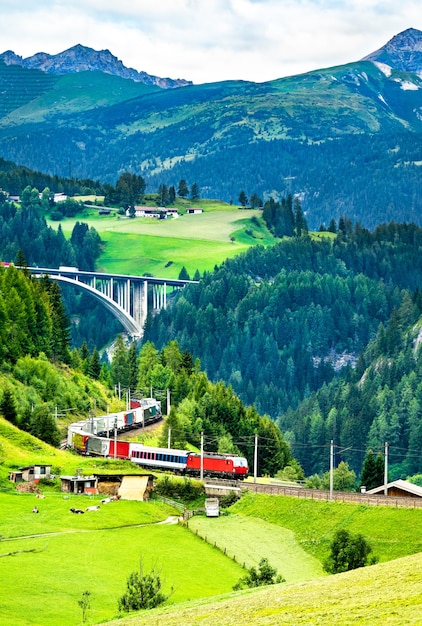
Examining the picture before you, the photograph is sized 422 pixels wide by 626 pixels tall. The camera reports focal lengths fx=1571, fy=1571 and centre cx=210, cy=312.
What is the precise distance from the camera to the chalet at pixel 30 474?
4215 inches

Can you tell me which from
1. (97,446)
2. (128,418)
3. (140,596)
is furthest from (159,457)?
(140,596)

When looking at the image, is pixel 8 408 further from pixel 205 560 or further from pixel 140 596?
pixel 140 596

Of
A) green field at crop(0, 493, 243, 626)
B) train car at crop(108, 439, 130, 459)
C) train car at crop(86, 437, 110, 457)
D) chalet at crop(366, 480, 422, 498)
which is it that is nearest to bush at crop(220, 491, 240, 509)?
green field at crop(0, 493, 243, 626)

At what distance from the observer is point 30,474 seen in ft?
355

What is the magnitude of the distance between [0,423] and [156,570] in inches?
1593

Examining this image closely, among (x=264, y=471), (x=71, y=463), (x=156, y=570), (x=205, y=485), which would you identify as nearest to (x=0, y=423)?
(x=71, y=463)

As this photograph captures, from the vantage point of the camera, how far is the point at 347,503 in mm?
100500

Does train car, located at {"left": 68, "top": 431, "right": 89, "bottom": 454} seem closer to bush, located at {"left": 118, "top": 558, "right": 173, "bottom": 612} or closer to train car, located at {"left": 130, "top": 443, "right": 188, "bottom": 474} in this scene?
train car, located at {"left": 130, "top": 443, "right": 188, "bottom": 474}

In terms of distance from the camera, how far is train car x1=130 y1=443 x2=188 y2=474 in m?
123

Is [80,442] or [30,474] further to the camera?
[80,442]

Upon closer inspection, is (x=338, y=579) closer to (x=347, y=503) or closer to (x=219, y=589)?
(x=219, y=589)

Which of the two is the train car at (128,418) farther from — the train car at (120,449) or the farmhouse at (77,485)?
the farmhouse at (77,485)

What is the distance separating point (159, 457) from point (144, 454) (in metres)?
2.16

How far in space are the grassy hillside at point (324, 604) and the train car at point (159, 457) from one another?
53238mm
